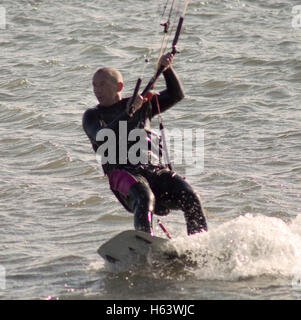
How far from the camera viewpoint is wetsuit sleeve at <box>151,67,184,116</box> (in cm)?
679

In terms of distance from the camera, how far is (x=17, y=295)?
6.44m

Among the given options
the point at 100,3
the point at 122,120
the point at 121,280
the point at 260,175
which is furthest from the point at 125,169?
the point at 100,3

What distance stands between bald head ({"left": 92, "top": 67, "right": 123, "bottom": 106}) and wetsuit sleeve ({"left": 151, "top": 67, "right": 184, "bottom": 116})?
35 cm

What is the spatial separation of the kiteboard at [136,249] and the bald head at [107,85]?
121 cm

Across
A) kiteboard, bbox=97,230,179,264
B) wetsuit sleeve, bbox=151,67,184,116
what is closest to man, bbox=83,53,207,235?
wetsuit sleeve, bbox=151,67,184,116

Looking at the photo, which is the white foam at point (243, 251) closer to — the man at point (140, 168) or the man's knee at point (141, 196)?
the man at point (140, 168)

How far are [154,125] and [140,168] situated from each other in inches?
240

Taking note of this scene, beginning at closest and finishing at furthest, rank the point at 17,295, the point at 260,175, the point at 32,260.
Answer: the point at 17,295, the point at 32,260, the point at 260,175

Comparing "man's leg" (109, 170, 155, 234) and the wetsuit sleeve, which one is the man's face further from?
"man's leg" (109, 170, 155, 234)

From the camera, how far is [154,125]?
1277 cm

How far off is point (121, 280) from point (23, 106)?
8.49 meters

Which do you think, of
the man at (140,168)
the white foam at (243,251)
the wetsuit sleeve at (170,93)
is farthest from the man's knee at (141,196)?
the wetsuit sleeve at (170,93)

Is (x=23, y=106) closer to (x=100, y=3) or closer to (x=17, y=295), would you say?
(x=17, y=295)

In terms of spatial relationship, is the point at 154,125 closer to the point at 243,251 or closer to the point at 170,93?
the point at 170,93
